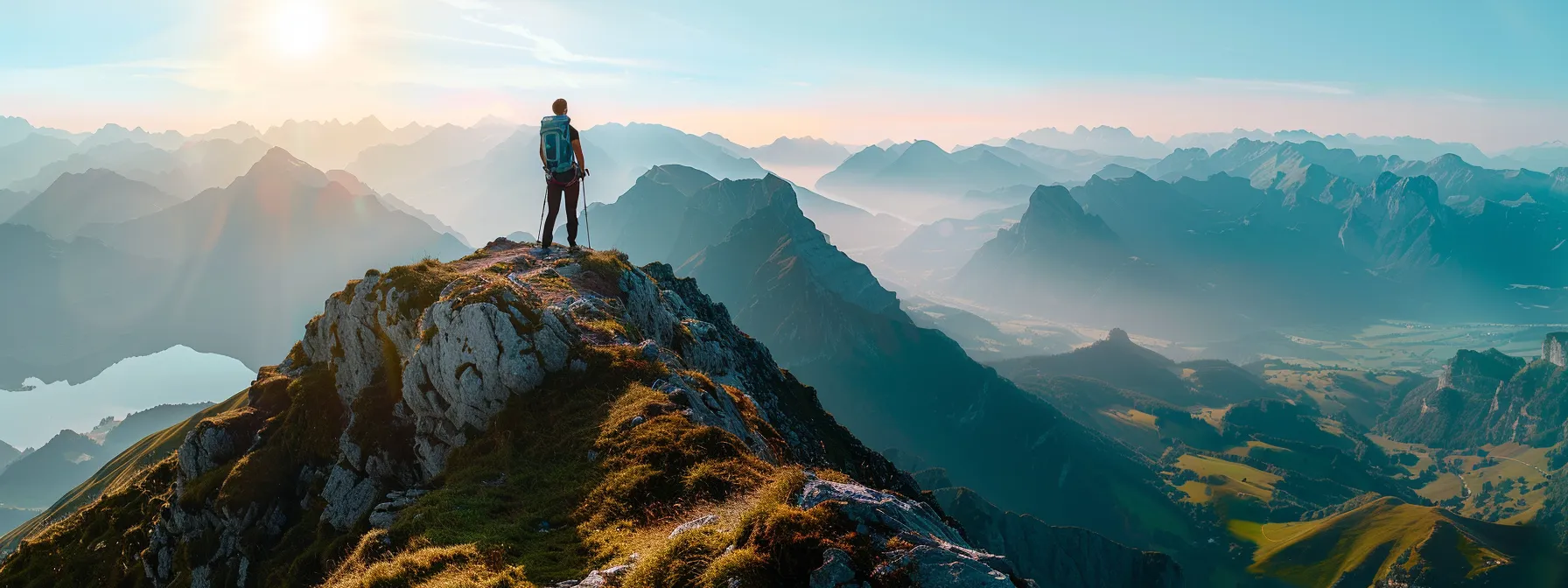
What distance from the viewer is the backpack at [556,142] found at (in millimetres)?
30047

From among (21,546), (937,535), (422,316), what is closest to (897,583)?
(937,535)

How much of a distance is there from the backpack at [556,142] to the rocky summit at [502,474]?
5.81 metres

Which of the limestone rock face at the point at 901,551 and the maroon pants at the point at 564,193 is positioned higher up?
the maroon pants at the point at 564,193

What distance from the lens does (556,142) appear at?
30484 mm

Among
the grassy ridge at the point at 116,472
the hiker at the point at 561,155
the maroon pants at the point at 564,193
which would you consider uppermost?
the hiker at the point at 561,155

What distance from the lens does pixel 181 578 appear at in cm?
2675

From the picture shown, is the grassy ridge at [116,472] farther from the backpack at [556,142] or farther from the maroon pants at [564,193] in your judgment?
the backpack at [556,142]

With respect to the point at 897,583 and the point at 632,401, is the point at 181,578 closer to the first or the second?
the point at 632,401

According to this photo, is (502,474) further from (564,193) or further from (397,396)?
(564,193)

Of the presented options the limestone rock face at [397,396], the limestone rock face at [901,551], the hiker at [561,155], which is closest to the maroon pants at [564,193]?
the hiker at [561,155]

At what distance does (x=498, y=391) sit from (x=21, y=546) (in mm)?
29202

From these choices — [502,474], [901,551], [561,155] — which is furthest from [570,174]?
[901,551]

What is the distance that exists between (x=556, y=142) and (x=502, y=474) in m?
17.3

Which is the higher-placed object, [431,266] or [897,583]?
[431,266]
